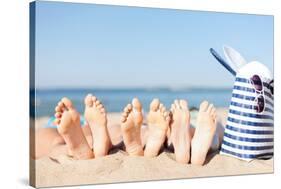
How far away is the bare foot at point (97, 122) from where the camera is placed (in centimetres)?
563

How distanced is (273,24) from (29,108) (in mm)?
2504

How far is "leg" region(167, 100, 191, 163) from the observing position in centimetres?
592

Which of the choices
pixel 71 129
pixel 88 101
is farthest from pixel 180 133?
pixel 71 129

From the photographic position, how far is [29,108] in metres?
5.55

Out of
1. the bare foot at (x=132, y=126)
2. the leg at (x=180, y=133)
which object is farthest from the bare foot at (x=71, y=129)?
the leg at (x=180, y=133)

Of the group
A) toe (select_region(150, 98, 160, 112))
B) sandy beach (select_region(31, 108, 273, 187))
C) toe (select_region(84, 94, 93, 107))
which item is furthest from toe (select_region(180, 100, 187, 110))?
toe (select_region(84, 94, 93, 107))

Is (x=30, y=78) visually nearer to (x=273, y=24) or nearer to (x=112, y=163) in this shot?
(x=112, y=163)

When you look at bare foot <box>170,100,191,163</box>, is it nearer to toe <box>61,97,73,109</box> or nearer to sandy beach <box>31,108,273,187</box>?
sandy beach <box>31,108,273,187</box>

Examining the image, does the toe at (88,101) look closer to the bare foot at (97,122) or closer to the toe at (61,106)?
the bare foot at (97,122)

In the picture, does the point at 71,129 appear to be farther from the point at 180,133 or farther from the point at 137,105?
the point at 180,133

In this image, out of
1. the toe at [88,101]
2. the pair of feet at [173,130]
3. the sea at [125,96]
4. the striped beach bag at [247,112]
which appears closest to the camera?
the sea at [125,96]

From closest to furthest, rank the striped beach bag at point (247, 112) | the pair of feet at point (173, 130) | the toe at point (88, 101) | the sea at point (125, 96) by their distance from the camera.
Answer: the sea at point (125, 96) < the toe at point (88, 101) < the pair of feet at point (173, 130) < the striped beach bag at point (247, 112)

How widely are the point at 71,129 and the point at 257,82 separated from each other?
1.87m

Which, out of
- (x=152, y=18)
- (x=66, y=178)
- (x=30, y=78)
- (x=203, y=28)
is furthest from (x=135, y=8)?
(x=66, y=178)
